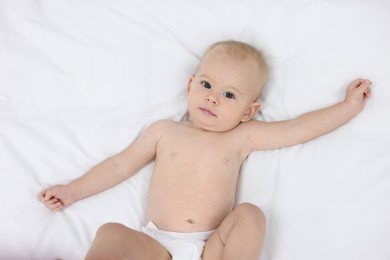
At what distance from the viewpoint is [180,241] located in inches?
55.9

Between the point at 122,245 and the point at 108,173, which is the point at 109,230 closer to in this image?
the point at 122,245

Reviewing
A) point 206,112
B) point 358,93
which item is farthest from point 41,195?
point 358,93

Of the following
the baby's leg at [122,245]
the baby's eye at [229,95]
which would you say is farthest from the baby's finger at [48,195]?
the baby's eye at [229,95]

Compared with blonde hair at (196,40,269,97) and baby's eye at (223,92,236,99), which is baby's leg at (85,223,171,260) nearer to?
baby's eye at (223,92,236,99)

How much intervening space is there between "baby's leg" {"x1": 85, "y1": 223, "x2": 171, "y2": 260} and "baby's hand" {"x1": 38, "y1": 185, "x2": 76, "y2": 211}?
253 mm

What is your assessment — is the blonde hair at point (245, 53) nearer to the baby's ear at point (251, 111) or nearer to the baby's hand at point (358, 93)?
→ the baby's ear at point (251, 111)

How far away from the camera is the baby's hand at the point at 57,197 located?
152cm

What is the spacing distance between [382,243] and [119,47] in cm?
99

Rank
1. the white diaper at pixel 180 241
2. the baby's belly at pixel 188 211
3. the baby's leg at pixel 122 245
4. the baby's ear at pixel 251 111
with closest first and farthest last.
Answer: the baby's leg at pixel 122 245, the white diaper at pixel 180 241, the baby's belly at pixel 188 211, the baby's ear at pixel 251 111

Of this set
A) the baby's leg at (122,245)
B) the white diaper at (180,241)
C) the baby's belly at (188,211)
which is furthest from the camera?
the baby's belly at (188,211)

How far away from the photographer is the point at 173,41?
1.75 m

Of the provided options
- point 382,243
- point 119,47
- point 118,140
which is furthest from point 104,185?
point 382,243

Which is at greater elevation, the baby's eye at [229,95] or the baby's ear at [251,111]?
the baby's eye at [229,95]

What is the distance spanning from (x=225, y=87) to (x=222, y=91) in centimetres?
1
